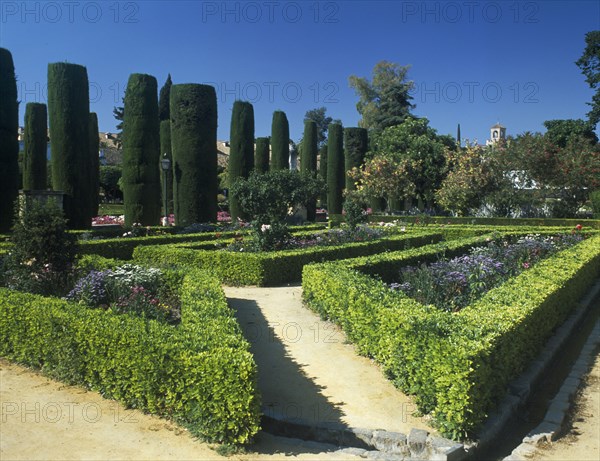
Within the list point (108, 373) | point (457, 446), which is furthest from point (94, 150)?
point (457, 446)

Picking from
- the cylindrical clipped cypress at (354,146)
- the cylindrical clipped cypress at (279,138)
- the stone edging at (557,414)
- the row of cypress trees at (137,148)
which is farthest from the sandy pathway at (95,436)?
the cylindrical clipped cypress at (354,146)

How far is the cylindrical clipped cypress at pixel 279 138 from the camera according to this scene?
31016mm

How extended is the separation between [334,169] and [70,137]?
17.9 m

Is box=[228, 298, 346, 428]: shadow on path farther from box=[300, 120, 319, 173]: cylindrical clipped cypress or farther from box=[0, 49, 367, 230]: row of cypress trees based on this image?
box=[300, 120, 319, 173]: cylindrical clipped cypress

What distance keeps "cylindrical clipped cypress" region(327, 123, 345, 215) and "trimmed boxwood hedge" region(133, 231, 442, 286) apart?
20203 mm

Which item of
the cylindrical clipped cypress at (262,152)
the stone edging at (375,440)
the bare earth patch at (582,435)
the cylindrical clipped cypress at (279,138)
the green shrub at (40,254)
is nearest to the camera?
the stone edging at (375,440)

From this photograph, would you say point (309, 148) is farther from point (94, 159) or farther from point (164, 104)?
point (164, 104)

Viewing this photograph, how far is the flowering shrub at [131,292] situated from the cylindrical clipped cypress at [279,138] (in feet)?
77.6

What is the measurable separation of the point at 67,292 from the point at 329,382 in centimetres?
465

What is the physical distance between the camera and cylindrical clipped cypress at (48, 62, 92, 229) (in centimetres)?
1706

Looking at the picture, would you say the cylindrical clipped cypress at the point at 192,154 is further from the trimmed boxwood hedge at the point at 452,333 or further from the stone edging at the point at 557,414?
the stone edging at the point at 557,414

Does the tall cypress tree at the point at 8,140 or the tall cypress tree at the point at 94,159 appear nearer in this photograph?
the tall cypress tree at the point at 8,140

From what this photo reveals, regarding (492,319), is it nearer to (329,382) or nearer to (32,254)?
(329,382)

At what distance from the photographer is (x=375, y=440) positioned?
12.9 feet
